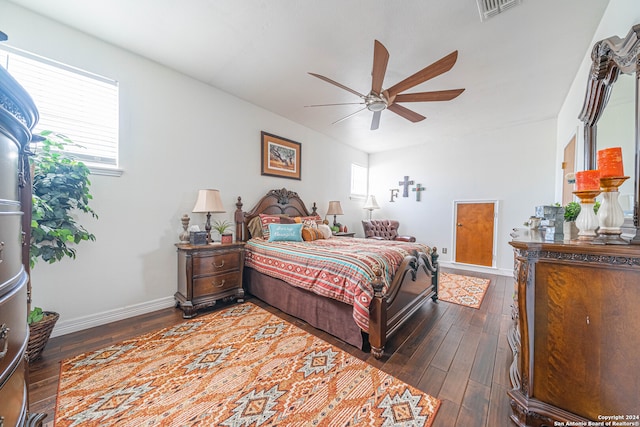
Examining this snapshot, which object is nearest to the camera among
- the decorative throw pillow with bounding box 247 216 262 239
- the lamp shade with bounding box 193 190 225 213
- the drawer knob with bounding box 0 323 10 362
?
the drawer knob with bounding box 0 323 10 362

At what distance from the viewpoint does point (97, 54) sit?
2375 millimetres

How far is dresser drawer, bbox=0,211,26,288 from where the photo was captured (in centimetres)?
76

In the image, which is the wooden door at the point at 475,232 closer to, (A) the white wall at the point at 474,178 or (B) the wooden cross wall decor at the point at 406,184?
(A) the white wall at the point at 474,178

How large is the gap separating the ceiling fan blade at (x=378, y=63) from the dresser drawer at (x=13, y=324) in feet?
7.65

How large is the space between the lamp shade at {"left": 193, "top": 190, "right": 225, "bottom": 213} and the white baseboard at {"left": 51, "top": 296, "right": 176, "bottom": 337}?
1.17 meters

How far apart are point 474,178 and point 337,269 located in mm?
4302

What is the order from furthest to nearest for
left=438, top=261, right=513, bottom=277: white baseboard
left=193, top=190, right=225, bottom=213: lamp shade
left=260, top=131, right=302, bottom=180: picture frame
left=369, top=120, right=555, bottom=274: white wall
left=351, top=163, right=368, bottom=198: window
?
left=351, top=163, right=368, bottom=198: window < left=438, top=261, right=513, bottom=277: white baseboard < left=369, top=120, right=555, bottom=274: white wall < left=260, top=131, right=302, bottom=180: picture frame < left=193, top=190, right=225, bottom=213: lamp shade

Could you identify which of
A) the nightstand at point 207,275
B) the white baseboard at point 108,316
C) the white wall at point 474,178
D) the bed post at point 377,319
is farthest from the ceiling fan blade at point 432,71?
the white baseboard at point 108,316

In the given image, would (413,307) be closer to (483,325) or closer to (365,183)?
(483,325)

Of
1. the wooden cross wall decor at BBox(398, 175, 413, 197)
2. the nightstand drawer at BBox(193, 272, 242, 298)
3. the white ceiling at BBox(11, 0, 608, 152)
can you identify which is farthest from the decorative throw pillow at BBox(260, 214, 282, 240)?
the wooden cross wall decor at BBox(398, 175, 413, 197)


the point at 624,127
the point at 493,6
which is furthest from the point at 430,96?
the point at 624,127

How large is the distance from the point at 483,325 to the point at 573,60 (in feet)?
9.82

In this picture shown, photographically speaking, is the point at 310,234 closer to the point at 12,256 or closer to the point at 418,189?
the point at 12,256

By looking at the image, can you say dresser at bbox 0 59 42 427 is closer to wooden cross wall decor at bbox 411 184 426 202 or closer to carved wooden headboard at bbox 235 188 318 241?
carved wooden headboard at bbox 235 188 318 241
